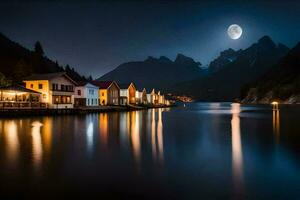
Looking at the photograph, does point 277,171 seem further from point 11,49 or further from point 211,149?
point 11,49

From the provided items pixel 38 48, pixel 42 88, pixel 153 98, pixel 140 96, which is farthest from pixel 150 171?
pixel 38 48

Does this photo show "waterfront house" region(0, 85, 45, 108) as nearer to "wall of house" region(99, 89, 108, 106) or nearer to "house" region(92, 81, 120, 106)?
→ "wall of house" region(99, 89, 108, 106)

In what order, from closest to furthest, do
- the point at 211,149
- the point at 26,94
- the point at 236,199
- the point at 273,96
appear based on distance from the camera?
the point at 236,199, the point at 211,149, the point at 26,94, the point at 273,96

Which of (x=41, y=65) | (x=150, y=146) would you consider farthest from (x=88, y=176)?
(x=41, y=65)

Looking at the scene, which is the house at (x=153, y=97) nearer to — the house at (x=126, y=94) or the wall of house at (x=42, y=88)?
the house at (x=126, y=94)

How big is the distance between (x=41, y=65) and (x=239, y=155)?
121 m

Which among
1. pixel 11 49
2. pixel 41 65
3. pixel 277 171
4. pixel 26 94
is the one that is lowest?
pixel 277 171

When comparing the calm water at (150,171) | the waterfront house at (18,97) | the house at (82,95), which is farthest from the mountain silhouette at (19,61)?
the calm water at (150,171)

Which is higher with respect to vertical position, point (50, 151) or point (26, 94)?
point (26, 94)

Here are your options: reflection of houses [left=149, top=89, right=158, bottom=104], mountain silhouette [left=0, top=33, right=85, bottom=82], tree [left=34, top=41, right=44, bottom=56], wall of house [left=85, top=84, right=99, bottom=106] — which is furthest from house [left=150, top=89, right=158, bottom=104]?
tree [left=34, top=41, right=44, bottom=56]

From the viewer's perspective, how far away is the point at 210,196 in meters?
8.59

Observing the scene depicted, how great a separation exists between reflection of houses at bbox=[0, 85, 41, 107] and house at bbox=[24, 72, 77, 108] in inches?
85.1

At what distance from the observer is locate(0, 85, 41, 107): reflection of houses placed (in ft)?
159

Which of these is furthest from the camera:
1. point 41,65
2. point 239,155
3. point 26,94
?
point 41,65
